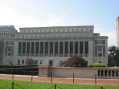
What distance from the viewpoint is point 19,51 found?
13350 centimetres

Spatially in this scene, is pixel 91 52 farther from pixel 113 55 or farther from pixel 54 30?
pixel 54 30

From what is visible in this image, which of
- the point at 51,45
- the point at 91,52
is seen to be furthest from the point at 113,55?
the point at 51,45

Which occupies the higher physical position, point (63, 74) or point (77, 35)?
point (77, 35)

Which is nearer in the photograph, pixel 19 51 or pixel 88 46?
pixel 88 46

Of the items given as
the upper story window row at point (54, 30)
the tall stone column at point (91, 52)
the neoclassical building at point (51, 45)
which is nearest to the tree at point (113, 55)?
the neoclassical building at point (51, 45)

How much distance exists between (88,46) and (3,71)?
3282 inches

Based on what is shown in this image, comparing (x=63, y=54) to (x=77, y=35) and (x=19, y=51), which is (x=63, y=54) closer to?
(x=77, y=35)

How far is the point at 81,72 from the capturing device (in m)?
32.4

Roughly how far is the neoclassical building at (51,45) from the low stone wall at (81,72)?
3376 inches

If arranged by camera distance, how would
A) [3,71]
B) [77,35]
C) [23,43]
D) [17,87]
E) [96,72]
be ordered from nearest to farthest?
1. [17,87]
2. [96,72]
3. [3,71]
4. [77,35]
5. [23,43]

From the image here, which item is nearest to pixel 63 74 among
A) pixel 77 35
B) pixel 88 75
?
pixel 88 75

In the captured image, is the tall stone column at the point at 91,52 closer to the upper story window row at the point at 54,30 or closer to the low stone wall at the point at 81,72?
the upper story window row at the point at 54,30

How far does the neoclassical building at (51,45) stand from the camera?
122750mm

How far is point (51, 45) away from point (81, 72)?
95.7 meters
